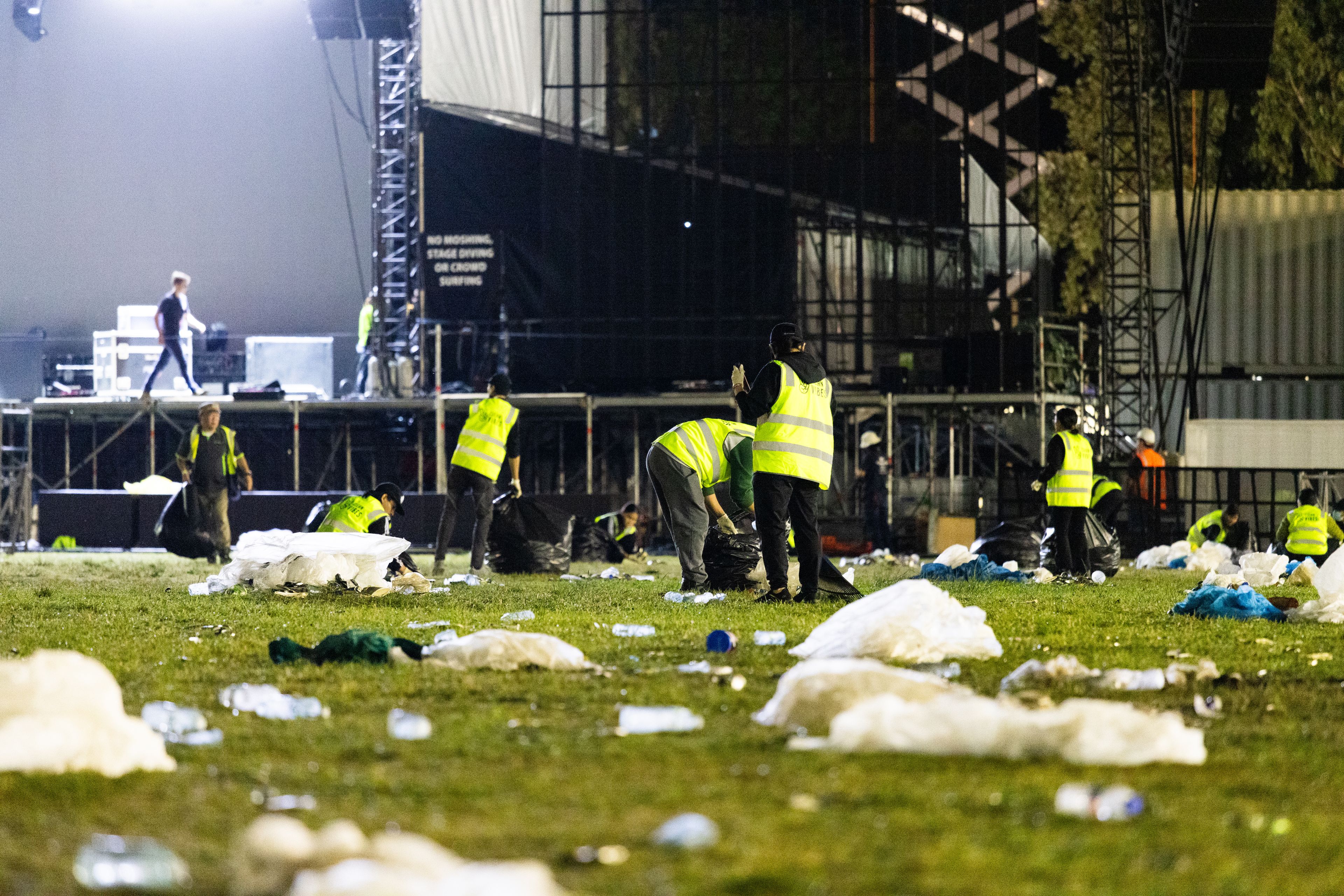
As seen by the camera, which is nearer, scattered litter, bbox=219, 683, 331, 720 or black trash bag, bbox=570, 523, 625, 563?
scattered litter, bbox=219, 683, 331, 720

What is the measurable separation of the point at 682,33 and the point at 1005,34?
18.9 ft

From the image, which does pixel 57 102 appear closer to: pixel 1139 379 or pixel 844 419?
pixel 844 419

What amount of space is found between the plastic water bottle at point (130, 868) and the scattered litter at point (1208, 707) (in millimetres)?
3269

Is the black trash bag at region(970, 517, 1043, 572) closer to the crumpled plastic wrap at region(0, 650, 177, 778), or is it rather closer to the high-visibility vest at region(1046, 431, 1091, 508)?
the high-visibility vest at region(1046, 431, 1091, 508)

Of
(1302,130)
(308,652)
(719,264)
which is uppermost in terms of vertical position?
(1302,130)

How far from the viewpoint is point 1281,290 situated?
30203mm

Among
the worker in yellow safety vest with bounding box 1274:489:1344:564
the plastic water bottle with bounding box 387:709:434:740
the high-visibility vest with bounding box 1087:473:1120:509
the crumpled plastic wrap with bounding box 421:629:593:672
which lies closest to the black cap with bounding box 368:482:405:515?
the crumpled plastic wrap with bounding box 421:629:593:672

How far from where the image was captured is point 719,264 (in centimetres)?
2831

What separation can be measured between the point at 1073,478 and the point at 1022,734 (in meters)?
10.3

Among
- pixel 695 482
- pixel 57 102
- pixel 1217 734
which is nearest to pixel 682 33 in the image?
pixel 57 102

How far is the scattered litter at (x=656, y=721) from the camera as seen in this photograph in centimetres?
461

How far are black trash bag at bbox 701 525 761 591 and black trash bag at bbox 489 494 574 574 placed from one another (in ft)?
10.4

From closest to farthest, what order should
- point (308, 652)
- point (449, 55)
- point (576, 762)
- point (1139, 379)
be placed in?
1. point (576, 762)
2. point (308, 652)
3. point (1139, 379)
4. point (449, 55)

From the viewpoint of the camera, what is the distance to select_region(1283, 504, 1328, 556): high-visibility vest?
15797mm
